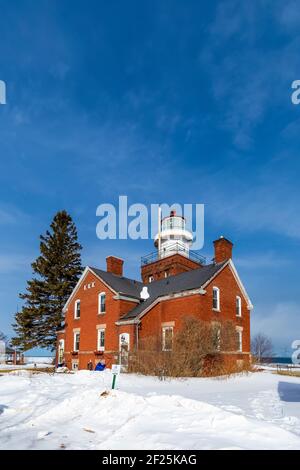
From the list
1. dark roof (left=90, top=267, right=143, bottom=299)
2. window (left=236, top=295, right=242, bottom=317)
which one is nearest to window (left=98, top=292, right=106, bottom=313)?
dark roof (left=90, top=267, right=143, bottom=299)

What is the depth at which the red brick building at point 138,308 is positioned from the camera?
27578 millimetres

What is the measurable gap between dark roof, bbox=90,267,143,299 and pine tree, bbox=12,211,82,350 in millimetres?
11303

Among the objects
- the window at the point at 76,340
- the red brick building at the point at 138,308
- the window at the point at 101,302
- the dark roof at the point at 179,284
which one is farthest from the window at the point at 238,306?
the window at the point at 76,340

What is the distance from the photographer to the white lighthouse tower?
43.9 meters

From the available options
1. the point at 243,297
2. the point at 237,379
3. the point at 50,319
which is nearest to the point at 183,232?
the point at 243,297

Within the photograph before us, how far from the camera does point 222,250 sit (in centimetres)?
3139

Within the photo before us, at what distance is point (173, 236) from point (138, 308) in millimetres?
16456

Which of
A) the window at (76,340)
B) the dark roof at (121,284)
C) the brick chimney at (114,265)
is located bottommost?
the window at (76,340)

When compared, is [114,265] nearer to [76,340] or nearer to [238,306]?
[76,340]

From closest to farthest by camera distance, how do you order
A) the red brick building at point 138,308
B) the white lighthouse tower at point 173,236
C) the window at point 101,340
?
the red brick building at point 138,308
the window at point 101,340
the white lighthouse tower at point 173,236

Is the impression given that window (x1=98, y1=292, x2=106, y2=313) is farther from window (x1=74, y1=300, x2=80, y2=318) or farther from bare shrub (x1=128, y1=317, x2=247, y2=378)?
bare shrub (x1=128, y1=317, x2=247, y2=378)

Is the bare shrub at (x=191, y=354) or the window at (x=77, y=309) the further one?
the window at (x=77, y=309)

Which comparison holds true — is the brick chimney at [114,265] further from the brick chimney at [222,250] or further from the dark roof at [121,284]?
the brick chimney at [222,250]
